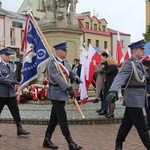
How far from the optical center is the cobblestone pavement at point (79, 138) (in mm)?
6676

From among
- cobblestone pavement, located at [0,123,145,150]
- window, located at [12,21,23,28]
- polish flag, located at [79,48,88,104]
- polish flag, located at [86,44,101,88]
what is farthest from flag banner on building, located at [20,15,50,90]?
window, located at [12,21,23,28]

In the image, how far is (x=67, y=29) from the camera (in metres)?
14.8

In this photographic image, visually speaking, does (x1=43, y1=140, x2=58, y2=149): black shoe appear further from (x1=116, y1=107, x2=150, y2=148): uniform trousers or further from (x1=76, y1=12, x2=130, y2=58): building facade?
(x1=76, y1=12, x2=130, y2=58): building facade

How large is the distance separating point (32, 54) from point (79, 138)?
219cm

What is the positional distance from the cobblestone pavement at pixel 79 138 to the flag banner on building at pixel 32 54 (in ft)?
3.89

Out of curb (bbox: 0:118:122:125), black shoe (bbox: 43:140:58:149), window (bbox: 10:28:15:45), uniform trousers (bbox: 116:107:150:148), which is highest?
window (bbox: 10:28:15:45)

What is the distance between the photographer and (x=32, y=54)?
816 cm

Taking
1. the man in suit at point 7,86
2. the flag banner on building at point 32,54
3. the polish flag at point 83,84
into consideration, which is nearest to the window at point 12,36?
the polish flag at point 83,84

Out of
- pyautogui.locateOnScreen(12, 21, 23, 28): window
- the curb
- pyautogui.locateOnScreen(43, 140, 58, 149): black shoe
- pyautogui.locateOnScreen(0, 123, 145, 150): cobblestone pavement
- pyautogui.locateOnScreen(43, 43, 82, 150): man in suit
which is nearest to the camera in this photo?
pyautogui.locateOnScreen(43, 43, 82, 150): man in suit

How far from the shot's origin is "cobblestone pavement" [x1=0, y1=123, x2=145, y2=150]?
21.9 ft

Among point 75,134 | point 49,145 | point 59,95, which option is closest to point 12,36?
point 75,134

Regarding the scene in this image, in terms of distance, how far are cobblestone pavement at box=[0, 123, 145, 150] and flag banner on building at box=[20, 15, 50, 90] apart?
119cm

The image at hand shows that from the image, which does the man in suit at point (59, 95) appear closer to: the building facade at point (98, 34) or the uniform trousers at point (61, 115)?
the uniform trousers at point (61, 115)

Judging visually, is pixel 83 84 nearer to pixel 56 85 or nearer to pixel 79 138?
pixel 79 138
